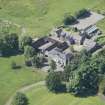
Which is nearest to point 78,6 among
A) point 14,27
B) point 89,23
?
point 89,23

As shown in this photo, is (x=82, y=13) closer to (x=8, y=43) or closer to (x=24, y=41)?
(x=24, y=41)

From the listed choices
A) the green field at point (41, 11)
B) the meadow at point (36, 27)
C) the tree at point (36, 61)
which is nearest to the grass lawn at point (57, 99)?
the meadow at point (36, 27)

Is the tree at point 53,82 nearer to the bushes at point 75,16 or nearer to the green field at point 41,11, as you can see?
the green field at point 41,11

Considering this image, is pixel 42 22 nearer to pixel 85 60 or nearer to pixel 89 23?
pixel 89 23

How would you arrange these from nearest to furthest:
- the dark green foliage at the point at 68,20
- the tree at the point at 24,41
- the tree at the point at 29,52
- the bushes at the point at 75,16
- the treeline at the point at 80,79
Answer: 1. the treeline at the point at 80,79
2. the tree at the point at 29,52
3. the tree at the point at 24,41
4. the dark green foliage at the point at 68,20
5. the bushes at the point at 75,16

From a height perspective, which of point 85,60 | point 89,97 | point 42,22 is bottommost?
point 89,97

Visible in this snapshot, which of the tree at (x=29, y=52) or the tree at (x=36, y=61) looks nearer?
the tree at (x=36, y=61)

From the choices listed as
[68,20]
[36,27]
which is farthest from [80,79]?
[36,27]

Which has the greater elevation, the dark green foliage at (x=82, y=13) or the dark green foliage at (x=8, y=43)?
the dark green foliage at (x=82, y=13)
